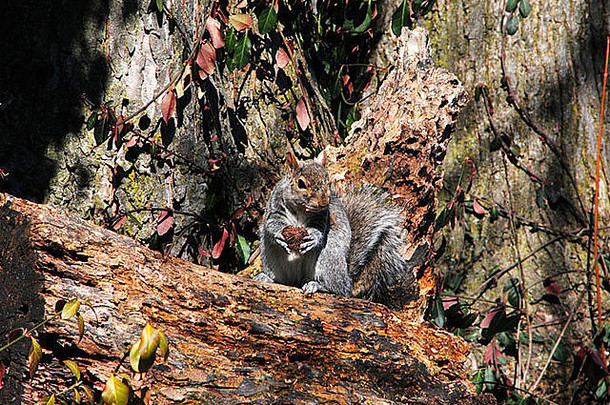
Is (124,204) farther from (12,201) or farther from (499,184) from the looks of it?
(499,184)

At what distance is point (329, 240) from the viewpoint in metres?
2.11

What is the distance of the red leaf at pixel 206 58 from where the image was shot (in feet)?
7.15

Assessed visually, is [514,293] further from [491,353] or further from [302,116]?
[302,116]

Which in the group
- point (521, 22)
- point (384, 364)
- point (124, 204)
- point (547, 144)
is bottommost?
point (384, 364)

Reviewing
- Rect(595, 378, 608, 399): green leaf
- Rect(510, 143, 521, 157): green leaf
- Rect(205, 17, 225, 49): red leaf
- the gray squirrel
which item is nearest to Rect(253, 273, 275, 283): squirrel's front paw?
the gray squirrel

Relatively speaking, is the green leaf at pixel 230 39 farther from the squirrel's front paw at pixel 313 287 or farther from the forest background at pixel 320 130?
the squirrel's front paw at pixel 313 287

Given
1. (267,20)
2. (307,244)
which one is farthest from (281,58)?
(307,244)

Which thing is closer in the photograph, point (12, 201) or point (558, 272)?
point (12, 201)

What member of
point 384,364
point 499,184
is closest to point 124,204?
point 384,364

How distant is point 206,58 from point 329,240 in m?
0.85

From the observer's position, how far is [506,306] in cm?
264

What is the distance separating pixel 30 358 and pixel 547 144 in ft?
7.98

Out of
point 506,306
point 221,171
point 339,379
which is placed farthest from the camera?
point 506,306

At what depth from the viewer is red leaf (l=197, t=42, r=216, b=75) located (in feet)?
7.15
